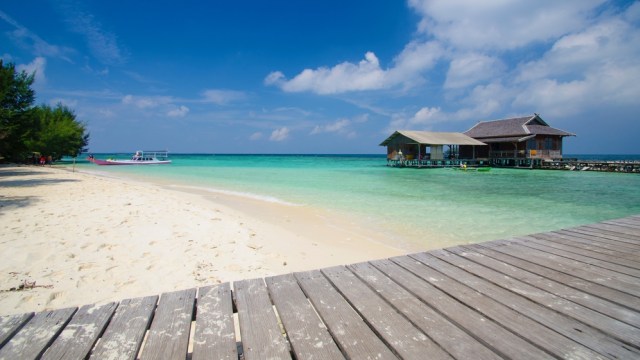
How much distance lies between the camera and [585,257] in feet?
9.82

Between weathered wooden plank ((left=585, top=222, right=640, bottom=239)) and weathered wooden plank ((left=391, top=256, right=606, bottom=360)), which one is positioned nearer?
weathered wooden plank ((left=391, top=256, right=606, bottom=360))

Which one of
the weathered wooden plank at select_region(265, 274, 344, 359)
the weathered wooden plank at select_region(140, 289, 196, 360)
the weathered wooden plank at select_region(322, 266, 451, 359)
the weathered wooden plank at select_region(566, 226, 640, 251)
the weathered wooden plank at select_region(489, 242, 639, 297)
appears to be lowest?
the weathered wooden plank at select_region(566, 226, 640, 251)

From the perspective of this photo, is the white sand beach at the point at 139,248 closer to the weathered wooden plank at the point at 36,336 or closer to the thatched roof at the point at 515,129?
the weathered wooden plank at the point at 36,336

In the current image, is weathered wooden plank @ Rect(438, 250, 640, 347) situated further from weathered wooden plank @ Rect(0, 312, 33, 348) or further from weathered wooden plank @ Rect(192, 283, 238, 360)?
weathered wooden plank @ Rect(0, 312, 33, 348)

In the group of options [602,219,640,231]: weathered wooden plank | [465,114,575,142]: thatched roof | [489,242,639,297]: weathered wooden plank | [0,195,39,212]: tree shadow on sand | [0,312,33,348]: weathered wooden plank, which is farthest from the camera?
[465,114,575,142]: thatched roof

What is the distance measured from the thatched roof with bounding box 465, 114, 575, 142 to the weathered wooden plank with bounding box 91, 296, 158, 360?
128 ft

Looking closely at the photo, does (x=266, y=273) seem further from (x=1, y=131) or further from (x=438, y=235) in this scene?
(x=1, y=131)

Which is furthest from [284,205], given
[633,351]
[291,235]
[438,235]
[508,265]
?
[633,351]

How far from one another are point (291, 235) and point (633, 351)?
5.94 meters

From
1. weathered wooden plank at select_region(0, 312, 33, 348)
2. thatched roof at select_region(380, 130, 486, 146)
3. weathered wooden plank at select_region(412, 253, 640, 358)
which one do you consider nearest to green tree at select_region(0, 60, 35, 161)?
weathered wooden plank at select_region(0, 312, 33, 348)

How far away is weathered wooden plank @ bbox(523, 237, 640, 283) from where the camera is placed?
262 centimetres

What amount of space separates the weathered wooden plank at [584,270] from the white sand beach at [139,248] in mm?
2936

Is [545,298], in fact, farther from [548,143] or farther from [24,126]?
[548,143]

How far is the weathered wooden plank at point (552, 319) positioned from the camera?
1511mm
